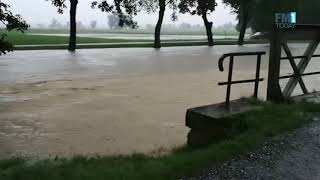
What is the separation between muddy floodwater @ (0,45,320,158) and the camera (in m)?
8.18

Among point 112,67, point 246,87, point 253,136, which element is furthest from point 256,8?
point 253,136

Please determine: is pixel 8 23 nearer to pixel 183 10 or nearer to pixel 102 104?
pixel 102 104

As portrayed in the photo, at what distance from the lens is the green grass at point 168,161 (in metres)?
5.30

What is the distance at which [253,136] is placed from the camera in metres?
6.48

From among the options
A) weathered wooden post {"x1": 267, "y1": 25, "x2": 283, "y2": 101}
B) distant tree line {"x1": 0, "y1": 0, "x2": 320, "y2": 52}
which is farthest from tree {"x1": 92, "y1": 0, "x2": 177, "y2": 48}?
weathered wooden post {"x1": 267, "y1": 25, "x2": 283, "y2": 101}

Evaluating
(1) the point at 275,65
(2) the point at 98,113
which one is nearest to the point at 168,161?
(1) the point at 275,65

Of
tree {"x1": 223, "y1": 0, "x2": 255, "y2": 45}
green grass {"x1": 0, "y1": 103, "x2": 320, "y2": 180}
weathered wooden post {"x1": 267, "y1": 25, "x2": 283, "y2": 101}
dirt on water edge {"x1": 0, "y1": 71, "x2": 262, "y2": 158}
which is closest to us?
green grass {"x1": 0, "y1": 103, "x2": 320, "y2": 180}

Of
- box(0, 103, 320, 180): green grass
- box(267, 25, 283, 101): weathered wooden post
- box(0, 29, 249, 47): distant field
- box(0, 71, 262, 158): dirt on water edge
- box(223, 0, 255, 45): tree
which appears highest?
box(223, 0, 255, 45): tree

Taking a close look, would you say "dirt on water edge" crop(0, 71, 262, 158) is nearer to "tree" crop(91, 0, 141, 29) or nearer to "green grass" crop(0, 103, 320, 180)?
"green grass" crop(0, 103, 320, 180)

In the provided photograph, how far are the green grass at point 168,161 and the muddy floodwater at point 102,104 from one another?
130 cm

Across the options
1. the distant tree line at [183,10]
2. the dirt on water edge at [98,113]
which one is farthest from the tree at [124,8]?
the dirt on water edge at [98,113]

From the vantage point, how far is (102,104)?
11539 mm

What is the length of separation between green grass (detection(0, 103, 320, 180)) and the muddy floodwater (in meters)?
1.30

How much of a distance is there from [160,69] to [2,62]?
7111 millimetres
